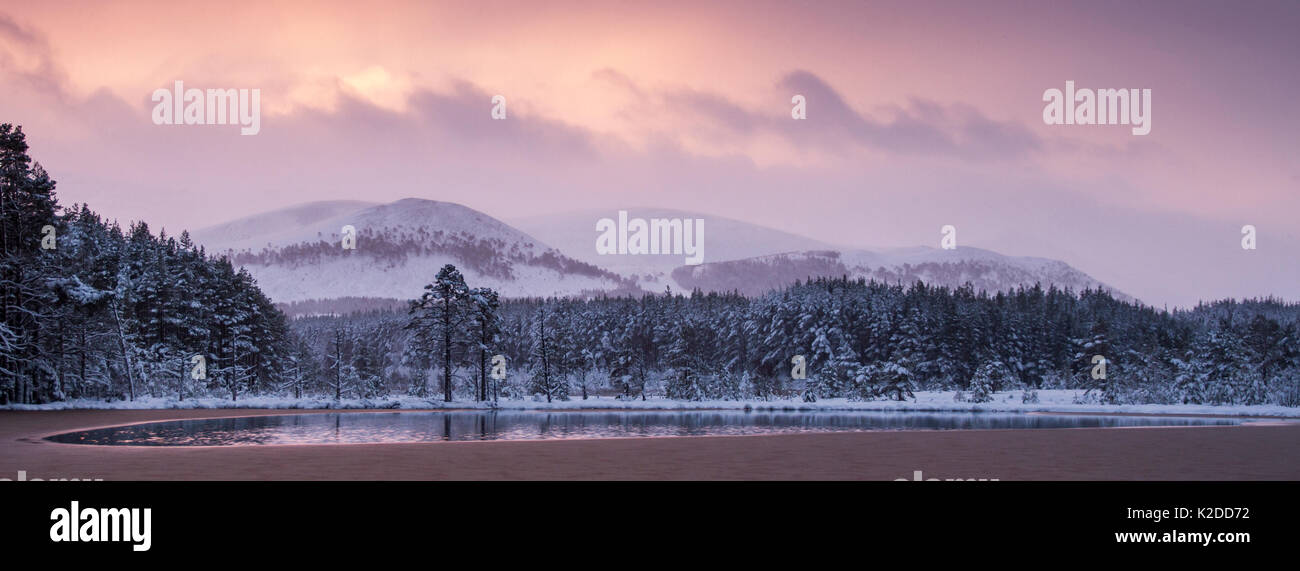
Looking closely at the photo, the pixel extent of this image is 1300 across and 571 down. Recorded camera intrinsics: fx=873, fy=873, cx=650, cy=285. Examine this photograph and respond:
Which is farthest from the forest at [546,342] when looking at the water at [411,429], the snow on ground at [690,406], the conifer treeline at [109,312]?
the water at [411,429]

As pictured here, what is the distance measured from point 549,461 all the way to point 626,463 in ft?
5.92

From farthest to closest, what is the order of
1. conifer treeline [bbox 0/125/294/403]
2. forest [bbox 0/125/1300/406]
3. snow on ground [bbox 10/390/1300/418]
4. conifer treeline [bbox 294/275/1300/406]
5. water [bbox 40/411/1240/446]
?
1. conifer treeline [bbox 294/275/1300/406]
2. forest [bbox 0/125/1300/406]
3. snow on ground [bbox 10/390/1300/418]
4. conifer treeline [bbox 0/125/294/403]
5. water [bbox 40/411/1240/446]

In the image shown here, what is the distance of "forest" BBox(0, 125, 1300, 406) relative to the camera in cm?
4588

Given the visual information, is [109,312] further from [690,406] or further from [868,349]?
[868,349]

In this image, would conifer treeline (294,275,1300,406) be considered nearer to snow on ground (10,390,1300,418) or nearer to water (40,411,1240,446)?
snow on ground (10,390,1300,418)

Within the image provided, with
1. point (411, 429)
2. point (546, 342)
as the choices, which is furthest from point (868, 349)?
point (411, 429)

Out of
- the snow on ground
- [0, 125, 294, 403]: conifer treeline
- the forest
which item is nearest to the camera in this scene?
[0, 125, 294, 403]: conifer treeline

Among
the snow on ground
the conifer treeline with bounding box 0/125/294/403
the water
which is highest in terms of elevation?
the conifer treeline with bounding box 0/125/294/403

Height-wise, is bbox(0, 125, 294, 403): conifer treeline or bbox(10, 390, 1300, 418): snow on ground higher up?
bbox(0, 125, 294, 403): conifer treeline

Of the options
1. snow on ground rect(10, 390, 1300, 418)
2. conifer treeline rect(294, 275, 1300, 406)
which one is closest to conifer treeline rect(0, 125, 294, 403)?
snow on ground rect(10, 390, 1300, 418)

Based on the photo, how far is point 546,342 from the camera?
230 ft

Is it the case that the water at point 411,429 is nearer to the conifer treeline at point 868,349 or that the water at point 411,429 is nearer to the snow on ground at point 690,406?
the snow on ground at point 690,406

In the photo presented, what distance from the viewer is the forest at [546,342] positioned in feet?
151
